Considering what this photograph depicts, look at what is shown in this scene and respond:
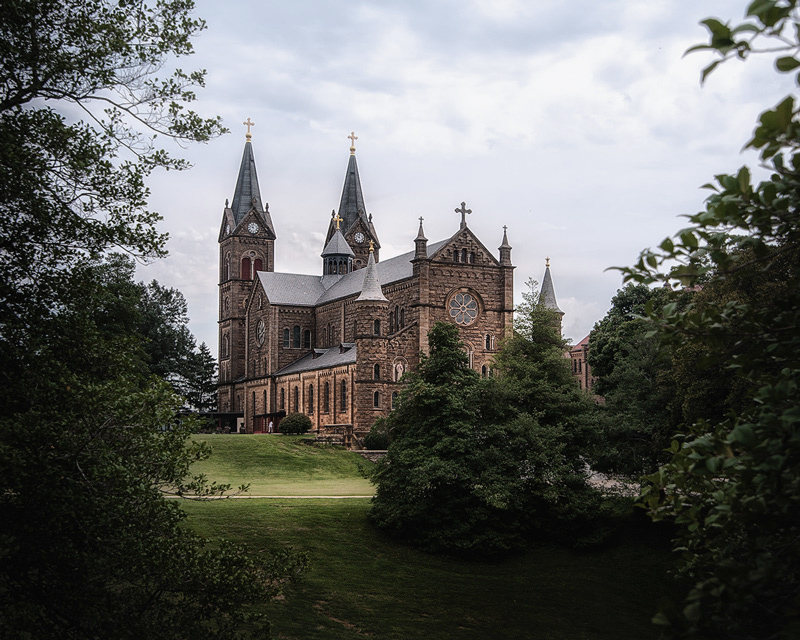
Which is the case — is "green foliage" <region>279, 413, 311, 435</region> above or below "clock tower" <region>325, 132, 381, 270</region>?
below

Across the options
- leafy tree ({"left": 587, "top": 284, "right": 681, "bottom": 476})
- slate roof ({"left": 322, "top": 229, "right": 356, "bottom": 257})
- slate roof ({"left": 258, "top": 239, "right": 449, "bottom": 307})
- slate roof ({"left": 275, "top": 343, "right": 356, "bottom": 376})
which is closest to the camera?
leafy tree ({"left": 587, "top": 284, "right": 681, "bottom": 476})

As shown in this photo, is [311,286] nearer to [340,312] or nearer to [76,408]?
[340,312]

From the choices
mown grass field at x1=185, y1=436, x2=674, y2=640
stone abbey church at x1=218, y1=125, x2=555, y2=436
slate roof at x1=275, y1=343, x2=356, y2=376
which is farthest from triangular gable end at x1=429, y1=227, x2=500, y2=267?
mown grass field at x1=185, y1=436, x2=674, y2=640

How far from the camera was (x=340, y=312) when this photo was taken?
3014 inches

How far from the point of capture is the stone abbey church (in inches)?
2505

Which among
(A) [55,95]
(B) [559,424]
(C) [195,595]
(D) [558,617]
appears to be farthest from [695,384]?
(A) [55,95]

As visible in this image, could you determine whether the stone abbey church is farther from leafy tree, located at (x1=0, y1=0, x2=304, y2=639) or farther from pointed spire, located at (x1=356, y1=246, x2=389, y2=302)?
leafy tree, located at (x1=0, y1=0, x2=304, y2=639)

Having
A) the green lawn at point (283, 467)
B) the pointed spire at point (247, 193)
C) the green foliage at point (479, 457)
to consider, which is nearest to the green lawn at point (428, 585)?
the green foliage at point (479, 457)

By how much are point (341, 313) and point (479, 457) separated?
43.8 metres

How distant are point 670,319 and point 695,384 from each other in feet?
80.9

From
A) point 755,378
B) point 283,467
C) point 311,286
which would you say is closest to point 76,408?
point 755,378

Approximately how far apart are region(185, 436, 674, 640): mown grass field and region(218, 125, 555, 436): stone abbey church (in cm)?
2717

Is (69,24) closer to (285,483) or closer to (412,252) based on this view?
(285,483)

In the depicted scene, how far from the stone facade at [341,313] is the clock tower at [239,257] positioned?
0.12m
